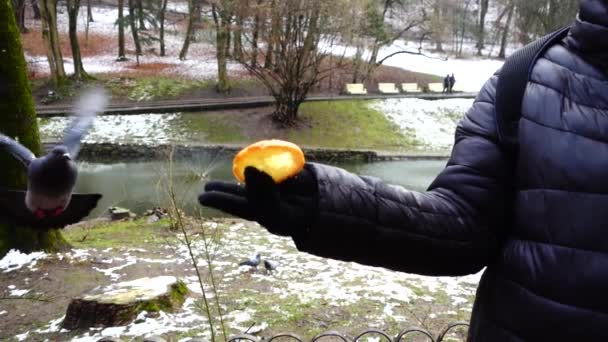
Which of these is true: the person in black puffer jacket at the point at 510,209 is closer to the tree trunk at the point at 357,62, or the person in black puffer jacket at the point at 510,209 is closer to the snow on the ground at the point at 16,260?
the snow on the ground at the point at 16,260

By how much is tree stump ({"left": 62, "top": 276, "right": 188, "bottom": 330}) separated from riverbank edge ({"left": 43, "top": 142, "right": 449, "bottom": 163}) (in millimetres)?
11154

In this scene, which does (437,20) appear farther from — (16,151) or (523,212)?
(523,212)

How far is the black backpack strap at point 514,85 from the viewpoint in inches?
46.6

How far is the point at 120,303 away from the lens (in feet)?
14.8

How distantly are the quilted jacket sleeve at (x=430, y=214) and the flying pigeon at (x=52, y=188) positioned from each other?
4.93 feet

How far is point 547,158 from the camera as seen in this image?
112cm

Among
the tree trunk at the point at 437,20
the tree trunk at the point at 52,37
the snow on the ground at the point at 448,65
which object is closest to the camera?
the tree trunk at the point at 52,37

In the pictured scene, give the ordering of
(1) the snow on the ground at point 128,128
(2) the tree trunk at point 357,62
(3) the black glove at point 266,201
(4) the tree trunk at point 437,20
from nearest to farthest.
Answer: (3) the black glove at point 266,201 < (1) the snow on the ground at point 128,128 < (2) the tree trunk at point 357,62 < (4) the tree trunk at point 437,20

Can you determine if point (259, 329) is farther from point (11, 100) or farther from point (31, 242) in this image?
point (11, 100)

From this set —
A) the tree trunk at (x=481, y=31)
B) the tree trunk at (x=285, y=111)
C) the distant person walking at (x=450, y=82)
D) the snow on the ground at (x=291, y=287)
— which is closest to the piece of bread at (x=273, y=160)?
the snow on the ground at (x=291, y=287)

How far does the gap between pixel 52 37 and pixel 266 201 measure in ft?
74.6

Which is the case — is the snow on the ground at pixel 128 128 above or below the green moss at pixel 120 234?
below

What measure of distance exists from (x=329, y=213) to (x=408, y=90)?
27.1 metres

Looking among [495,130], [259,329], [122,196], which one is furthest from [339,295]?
[122,196]
